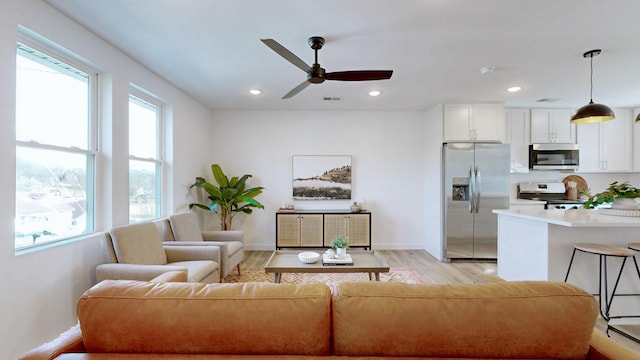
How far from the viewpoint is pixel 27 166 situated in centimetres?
209

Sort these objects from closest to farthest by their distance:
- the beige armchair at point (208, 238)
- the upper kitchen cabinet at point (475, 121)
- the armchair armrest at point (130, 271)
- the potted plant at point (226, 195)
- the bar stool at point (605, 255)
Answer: the armchair armrest at point (130, 271), the bar stool at point (605, 255), the beige armchair at point (208, 238), the potted plant at point (226, 195), the upper kitchen cabinet at point (475, 121)

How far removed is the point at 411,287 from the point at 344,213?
3755 mm

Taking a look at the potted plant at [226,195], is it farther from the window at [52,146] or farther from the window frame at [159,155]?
the window at [52,146]

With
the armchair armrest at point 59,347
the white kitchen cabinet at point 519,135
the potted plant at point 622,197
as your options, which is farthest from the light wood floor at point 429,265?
the armchair armrest at point 59,347

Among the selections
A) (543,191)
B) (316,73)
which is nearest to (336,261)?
(316,73)

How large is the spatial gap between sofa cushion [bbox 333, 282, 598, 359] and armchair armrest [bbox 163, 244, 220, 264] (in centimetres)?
233

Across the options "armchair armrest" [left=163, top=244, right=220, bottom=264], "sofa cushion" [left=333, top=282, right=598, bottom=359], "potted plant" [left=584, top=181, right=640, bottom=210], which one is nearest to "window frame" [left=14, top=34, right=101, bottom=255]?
"armchair armrest" [left=163, top=244, right=220, bottom=264]

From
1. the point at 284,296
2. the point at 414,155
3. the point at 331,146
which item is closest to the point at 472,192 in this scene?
the point at 414,155

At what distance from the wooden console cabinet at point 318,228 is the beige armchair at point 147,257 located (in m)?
1.82

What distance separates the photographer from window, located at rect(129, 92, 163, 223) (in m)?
3.25

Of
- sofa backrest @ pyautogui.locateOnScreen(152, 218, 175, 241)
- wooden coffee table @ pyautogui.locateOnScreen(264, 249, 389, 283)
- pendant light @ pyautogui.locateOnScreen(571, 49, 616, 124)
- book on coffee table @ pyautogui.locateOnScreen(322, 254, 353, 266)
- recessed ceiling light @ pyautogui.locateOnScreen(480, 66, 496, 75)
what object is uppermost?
recessed ceiling light @ pyautogui.locateOnScreen(480, 66, 496, 75)

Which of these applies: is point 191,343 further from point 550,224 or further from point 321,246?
point 321,246

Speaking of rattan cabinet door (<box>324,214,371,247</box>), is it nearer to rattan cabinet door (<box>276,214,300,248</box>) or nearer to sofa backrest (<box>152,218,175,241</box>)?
rattan cabinet door (<box>276,214,300,248</box>)

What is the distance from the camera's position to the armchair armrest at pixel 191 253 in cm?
299
